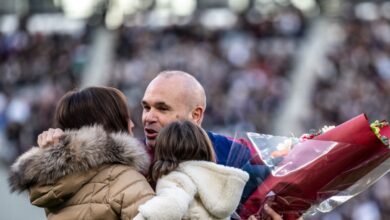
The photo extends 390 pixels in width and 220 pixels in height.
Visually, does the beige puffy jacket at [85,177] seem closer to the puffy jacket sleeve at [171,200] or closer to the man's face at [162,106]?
the puffy jacket sleeve at [171,200]

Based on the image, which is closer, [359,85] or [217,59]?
[359,85]

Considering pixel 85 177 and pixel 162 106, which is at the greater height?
pixel 85 177

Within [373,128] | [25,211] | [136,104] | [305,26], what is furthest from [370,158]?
[305,26]

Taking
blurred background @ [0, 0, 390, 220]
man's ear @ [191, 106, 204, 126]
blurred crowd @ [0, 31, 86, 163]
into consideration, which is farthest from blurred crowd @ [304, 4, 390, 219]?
man's ear @ [191, 106, 204, 126]

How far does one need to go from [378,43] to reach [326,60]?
47.9 inches

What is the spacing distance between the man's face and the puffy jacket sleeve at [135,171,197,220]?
1.05m

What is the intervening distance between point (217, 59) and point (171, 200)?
638 inches

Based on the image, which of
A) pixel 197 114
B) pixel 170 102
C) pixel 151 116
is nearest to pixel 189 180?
pixel 151 116

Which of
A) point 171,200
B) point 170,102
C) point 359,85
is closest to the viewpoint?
point 171,200

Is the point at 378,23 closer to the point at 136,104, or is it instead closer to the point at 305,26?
the point at 305,26

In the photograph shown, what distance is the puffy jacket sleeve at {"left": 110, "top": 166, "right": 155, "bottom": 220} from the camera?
4.36 m

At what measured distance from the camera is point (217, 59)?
67.1 ft

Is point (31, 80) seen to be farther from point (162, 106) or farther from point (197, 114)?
point (162, 106)

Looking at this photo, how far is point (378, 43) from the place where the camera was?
19.6 m
